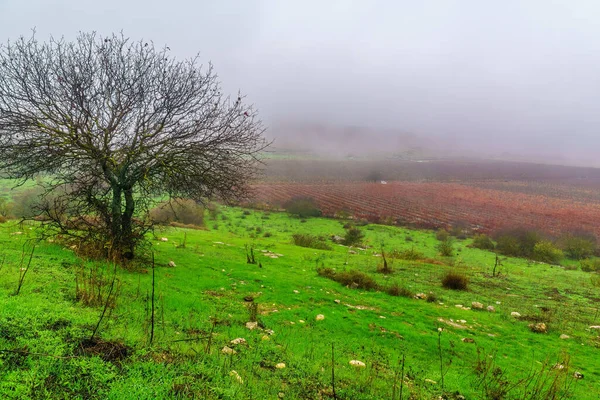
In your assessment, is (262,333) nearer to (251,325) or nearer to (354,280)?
(251,325)

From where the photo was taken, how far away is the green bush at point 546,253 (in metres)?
A: 32.1

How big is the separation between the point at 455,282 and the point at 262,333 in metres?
10.7

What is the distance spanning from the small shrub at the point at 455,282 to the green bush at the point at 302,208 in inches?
1574

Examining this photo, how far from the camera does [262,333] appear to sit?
655cm

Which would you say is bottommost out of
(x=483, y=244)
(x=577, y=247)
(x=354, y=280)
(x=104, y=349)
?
(x=483, y=244)

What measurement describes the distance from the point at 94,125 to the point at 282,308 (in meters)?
8.50

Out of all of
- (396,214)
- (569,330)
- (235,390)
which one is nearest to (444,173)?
(396,214)

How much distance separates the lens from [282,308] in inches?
353

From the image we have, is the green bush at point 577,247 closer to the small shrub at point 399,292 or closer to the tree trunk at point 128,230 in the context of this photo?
the small shrub at point 399,292

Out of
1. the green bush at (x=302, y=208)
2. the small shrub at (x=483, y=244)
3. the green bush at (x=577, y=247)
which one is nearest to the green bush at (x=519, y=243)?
the small shrub at (x=483, y=244)

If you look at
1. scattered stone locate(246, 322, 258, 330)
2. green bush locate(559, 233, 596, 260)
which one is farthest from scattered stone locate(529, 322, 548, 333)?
green bush locate(559, 233, 596, 260)

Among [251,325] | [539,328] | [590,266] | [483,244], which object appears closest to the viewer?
[251,325]

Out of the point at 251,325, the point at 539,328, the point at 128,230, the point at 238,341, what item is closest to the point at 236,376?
the point at 238,341

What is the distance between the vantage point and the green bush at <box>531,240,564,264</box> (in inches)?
Answer: 1264
